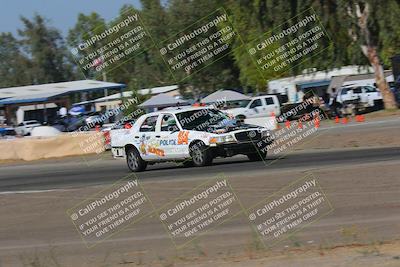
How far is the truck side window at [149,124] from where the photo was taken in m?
19.3

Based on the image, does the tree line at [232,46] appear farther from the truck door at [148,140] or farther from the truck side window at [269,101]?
the truck door at [148,140]

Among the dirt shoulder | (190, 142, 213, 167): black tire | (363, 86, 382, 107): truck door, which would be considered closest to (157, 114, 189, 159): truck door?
(190, 142, 213, 167): black tire

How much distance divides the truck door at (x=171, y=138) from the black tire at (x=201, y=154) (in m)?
0.18

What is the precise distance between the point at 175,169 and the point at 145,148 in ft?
3.10

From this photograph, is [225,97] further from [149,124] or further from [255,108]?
[149,124]

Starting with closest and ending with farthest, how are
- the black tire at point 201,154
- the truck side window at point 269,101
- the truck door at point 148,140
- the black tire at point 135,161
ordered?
the black tire at point 201,154, the truck door at point 148,140, the black tire at point 135,161, the truck side window at point 269,101

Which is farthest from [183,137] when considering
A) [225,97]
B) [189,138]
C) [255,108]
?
[225,97]

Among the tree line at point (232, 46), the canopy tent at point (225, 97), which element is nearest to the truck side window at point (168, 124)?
the tree line at point (232, 46)

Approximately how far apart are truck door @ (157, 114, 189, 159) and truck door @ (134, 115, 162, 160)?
0.19 m

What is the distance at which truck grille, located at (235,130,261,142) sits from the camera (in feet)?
59.2

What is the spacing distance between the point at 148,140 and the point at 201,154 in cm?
159

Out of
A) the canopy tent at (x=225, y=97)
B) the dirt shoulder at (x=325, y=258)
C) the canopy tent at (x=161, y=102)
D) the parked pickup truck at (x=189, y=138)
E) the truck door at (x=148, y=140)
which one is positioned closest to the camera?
the dirt shoulder at (x=325, y=258)

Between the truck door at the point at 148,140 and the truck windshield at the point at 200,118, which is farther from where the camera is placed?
the truck door at the point at 148,140

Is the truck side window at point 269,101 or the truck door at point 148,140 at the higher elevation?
the truck door at point 148,140
